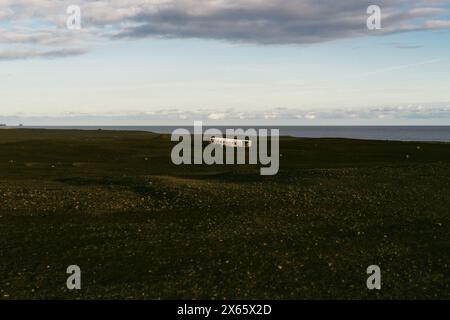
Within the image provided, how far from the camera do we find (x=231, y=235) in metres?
21.2

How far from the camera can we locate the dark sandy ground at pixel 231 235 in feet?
51.1

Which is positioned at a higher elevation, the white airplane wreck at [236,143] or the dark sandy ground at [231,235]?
the white airplane wreck at [236,143]

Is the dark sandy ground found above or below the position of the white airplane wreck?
below

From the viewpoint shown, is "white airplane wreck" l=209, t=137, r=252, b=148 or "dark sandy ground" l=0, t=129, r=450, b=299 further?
"white airplane wreck" l=209, t=137, r=252, b=148

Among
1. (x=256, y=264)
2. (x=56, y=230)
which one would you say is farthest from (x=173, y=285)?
(x=56, y=230)

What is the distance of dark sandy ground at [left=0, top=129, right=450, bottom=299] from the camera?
51.1 ft

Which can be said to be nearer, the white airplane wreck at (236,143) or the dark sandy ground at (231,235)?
the dark sandy ground at (231,235)

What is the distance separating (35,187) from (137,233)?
13518 mm

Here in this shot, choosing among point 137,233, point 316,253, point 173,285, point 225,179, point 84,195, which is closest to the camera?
point 173,285

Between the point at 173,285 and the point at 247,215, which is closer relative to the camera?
the point at 173,285

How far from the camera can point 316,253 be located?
18.8 meters

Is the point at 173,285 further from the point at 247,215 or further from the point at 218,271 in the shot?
the point at 247,215

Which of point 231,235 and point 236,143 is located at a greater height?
point 236,143

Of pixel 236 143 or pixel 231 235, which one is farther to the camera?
pixel 236 143
